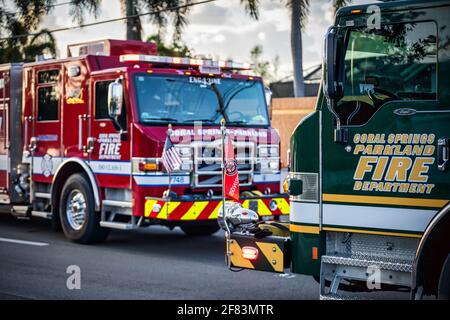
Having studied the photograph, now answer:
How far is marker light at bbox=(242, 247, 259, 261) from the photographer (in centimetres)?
674

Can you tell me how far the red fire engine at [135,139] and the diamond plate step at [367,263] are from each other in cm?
465

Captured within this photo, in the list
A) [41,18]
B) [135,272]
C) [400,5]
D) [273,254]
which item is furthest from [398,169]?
[41,18]

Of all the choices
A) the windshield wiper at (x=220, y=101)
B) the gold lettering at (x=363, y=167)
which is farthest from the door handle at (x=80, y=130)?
the gold lettering at (x=363, y=167)

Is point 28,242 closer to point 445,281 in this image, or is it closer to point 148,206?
point 148,206

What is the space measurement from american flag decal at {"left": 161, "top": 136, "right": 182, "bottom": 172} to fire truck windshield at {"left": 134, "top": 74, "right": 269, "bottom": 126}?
534mm

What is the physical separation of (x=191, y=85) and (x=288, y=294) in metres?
4.19

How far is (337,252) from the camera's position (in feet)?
20.6

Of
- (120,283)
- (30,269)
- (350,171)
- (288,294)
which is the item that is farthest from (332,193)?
(30,269)

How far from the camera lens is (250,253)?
6773mm

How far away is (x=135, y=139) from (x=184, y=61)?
149cm

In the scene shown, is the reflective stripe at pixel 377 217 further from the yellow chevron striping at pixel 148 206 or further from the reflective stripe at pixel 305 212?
the yellow chevron striping at pixel 148 206

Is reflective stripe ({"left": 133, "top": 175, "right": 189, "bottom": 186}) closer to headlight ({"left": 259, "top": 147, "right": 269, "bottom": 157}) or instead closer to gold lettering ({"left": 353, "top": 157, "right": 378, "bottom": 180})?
headlight ({"left": 259, "top": 147, "right": 269, "bottom": 157})

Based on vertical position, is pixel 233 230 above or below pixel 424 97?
below
